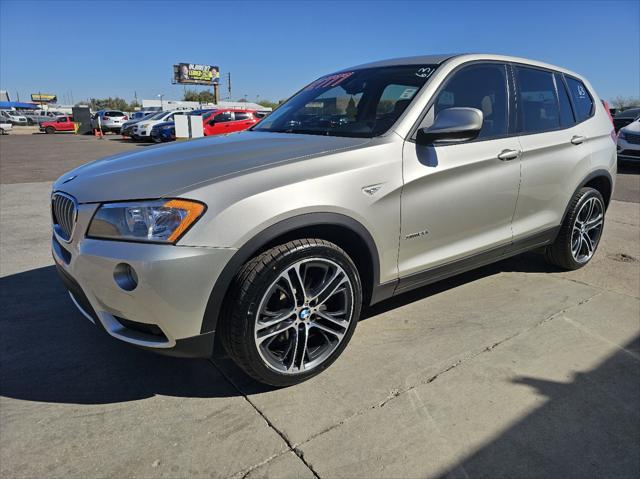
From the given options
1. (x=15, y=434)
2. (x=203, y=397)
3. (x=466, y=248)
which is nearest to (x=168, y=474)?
(x=203, y=397)

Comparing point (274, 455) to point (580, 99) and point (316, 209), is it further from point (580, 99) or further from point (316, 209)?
point (580, 99)

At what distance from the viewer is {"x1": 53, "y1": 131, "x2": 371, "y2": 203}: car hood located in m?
2.22

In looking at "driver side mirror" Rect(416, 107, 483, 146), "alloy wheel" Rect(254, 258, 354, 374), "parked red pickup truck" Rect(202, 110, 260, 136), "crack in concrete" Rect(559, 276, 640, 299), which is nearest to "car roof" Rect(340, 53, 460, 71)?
"driver side mirror" Rect(416, 107, 483, 146)

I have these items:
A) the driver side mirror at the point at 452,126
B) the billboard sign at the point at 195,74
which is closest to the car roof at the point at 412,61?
the driver side mirror at the point at 452,126

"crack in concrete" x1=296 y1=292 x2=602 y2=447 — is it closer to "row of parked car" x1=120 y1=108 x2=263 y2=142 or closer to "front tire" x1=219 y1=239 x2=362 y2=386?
"front tire" x1=219 y1=239 x2=362 y2=386

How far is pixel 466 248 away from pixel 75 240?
92.1 inches

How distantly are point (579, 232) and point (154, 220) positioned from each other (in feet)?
12.1

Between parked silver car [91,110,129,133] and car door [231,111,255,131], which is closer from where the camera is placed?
car door [231,111,255,131]

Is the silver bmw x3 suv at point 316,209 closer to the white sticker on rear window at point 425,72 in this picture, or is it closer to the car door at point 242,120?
the white sticker on rear window at point 425,72

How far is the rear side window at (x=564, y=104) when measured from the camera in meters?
3.91

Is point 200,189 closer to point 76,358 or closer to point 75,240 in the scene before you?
point 75,240

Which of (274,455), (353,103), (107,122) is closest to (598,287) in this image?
(353,103)

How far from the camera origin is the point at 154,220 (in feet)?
6.84

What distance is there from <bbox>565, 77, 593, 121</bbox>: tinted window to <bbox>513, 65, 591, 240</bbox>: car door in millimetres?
98
